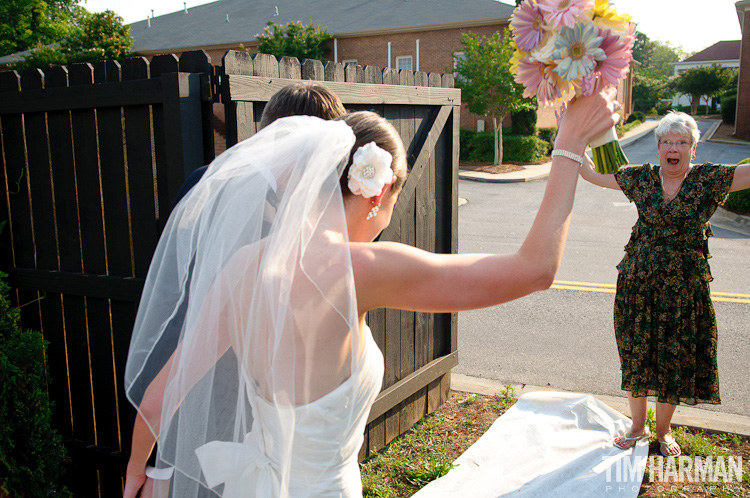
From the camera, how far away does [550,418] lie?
14.8ft

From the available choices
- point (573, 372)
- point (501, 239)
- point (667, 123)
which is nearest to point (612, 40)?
point (667, 123)

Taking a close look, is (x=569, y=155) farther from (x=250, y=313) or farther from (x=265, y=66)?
(x=265, y=66)

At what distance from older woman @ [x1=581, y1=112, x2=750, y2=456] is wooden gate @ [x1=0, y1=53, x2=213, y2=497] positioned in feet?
9.36

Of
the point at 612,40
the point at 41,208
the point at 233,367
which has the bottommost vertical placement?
the point at 233,367

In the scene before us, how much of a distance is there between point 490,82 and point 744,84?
1597 centimetres

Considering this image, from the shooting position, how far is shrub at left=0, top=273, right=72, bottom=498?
3150 mm

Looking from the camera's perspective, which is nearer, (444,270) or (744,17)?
(444,270)

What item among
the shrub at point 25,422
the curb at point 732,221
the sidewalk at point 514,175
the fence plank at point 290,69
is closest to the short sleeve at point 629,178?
the fence plank at point 290,69

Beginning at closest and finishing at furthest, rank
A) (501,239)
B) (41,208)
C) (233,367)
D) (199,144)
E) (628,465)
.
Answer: (233,367)
(199,144)
(41,208)
(628,465)
(501,239)

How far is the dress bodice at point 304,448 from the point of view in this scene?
1722mm

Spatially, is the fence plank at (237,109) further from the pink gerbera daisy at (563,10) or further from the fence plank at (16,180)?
the pink gerbera daisy at (563,10)

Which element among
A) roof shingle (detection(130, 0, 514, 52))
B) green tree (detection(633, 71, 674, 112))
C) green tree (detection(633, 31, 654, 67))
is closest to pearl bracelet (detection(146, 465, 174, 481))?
roof shingle (detection(130, 0, 514, 52))

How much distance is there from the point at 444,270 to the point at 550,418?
331 cm

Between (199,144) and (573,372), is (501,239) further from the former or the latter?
(199,144)
